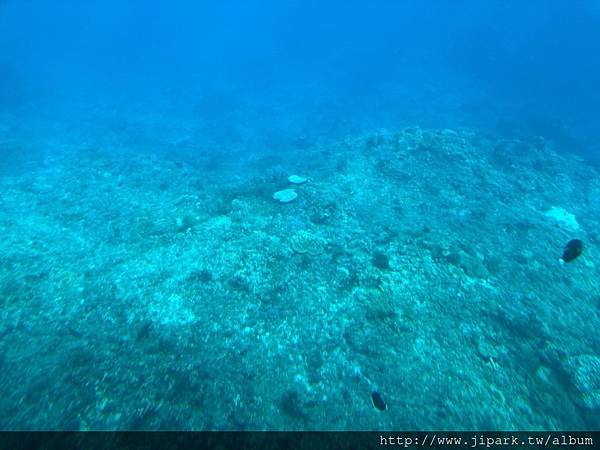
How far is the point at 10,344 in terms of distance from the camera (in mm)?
7992

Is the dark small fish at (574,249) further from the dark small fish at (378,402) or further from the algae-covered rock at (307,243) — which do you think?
the algae-covered rock at (307,243)

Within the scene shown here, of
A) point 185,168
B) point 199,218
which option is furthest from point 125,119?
point 199,218

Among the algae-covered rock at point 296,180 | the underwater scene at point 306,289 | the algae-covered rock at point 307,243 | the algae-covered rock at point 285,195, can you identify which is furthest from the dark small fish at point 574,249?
the algae-covered rock at point 296,180

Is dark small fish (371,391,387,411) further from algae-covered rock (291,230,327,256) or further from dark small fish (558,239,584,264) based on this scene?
dark small fish (558,239,584,264)

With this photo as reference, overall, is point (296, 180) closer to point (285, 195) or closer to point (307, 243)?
point (285, 195)

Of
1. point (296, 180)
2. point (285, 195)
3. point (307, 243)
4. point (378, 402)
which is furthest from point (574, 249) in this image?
point (296, 180)

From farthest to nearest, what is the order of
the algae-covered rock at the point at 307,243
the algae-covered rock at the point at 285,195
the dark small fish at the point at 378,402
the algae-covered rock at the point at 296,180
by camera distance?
the algae-covered rock at the point at 296,180
the algae-covered rock at the point at 285,195
the algae-covered rock at the point at 307,243
the dark small fish at the point at 378,402

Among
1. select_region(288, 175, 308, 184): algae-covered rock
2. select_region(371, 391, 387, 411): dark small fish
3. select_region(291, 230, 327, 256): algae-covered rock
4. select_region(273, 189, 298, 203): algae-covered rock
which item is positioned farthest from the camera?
select_region(288, 175, 308, 184): algae-covered rock

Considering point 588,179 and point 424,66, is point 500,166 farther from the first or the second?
point 424,66

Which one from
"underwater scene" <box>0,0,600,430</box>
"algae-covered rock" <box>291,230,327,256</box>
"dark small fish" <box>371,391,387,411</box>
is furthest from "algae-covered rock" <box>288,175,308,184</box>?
"dark small fish" <box>371,391,387,411</box>

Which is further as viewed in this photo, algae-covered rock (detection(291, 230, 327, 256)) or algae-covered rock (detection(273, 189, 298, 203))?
algae-covered rock (detection(273, 189, 298, 203))

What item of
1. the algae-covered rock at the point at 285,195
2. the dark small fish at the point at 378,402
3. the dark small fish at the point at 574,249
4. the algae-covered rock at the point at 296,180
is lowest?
the algae-covered rock at the point at 296,180

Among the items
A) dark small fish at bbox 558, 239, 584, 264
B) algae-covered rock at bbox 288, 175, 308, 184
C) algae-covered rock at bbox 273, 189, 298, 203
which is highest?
dark small fish at bbox 558, 239, 584, 264

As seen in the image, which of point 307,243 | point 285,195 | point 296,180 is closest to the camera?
point 307,243
